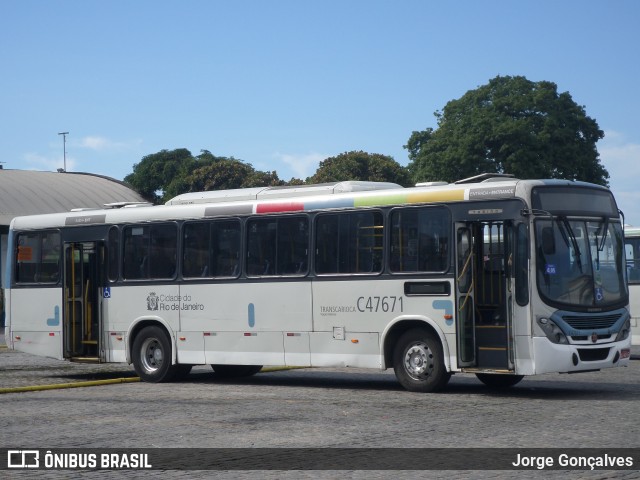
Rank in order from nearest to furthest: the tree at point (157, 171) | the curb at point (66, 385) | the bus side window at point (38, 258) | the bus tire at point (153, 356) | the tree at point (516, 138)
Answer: the curb at point (66, 385)
the bus tire at point (153, 356)
the bus side window at point (38, 258)
the tree at point (516, 138)
the tree at point (157, 171)

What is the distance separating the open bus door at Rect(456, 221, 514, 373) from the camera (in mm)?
16531

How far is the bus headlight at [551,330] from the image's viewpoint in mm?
16094

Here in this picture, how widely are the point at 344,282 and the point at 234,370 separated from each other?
426 cm

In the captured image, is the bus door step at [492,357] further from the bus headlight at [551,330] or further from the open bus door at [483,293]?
the bus headlight at [551,330]

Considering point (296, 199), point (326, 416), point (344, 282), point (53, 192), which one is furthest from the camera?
point (53, 192)

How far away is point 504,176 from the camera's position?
17984 millimetres

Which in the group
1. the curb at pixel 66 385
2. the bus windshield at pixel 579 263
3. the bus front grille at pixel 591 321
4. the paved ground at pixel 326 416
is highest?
the bus windshield at pixel 579 263

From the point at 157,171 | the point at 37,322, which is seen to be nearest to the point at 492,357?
the point at 37,322

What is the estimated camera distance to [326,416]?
14.2 m

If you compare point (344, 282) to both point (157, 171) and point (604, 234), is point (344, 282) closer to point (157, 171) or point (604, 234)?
point (604, 234)

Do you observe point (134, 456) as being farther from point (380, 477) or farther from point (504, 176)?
point (504, 176)

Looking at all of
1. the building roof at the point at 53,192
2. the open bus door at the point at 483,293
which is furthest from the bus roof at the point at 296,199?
the building roof at the point at 53,192

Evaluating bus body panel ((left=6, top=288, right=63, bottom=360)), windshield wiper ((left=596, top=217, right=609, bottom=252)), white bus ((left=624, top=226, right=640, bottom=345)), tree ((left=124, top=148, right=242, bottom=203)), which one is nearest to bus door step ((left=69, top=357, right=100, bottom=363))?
bus body panel ((left=6, top=288, right=63, bottom=360))

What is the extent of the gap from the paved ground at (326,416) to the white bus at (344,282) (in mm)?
645
